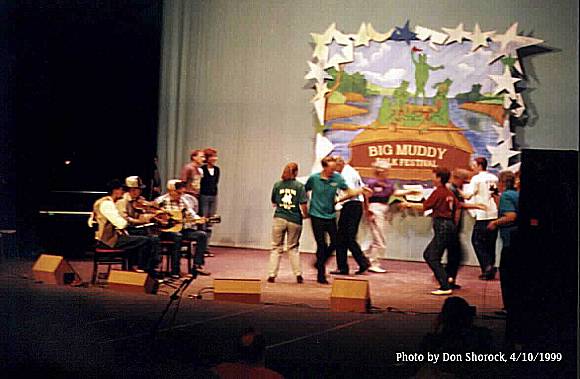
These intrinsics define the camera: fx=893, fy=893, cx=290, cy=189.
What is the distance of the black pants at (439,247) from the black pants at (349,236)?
0.54m

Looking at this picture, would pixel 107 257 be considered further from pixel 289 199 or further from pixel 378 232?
pixel 378 232

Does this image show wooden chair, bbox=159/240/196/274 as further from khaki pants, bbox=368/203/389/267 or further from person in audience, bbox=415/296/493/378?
person in audience, bbox=415/296/493/378

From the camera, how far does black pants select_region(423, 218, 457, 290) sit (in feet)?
19.3

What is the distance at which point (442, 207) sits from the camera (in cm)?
584

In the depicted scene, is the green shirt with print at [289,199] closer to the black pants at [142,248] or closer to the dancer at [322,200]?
the dancer at [322,200]

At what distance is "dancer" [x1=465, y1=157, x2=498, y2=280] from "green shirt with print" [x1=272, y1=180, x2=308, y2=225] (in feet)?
3.72

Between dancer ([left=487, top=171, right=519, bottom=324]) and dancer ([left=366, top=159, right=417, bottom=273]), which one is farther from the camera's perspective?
dancer ([left=366, top=159, right=417, bottom=273])

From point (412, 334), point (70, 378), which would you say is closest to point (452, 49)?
Result: point (412, 334)

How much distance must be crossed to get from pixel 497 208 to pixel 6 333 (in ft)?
10.4

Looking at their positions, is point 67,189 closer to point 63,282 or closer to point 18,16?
point 63,282

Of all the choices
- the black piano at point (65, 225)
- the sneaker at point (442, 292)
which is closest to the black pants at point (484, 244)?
the sneaker at point (442, 292)

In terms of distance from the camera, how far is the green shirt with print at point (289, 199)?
616 centimetres

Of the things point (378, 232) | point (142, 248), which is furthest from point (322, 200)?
point (142, 248)

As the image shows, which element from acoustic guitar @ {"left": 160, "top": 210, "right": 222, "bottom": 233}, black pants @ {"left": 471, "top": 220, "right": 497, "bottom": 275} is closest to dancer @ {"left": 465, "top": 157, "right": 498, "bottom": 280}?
black pants @ {"left": 471, "top": 220, "right": 497, "bottom": 275}
